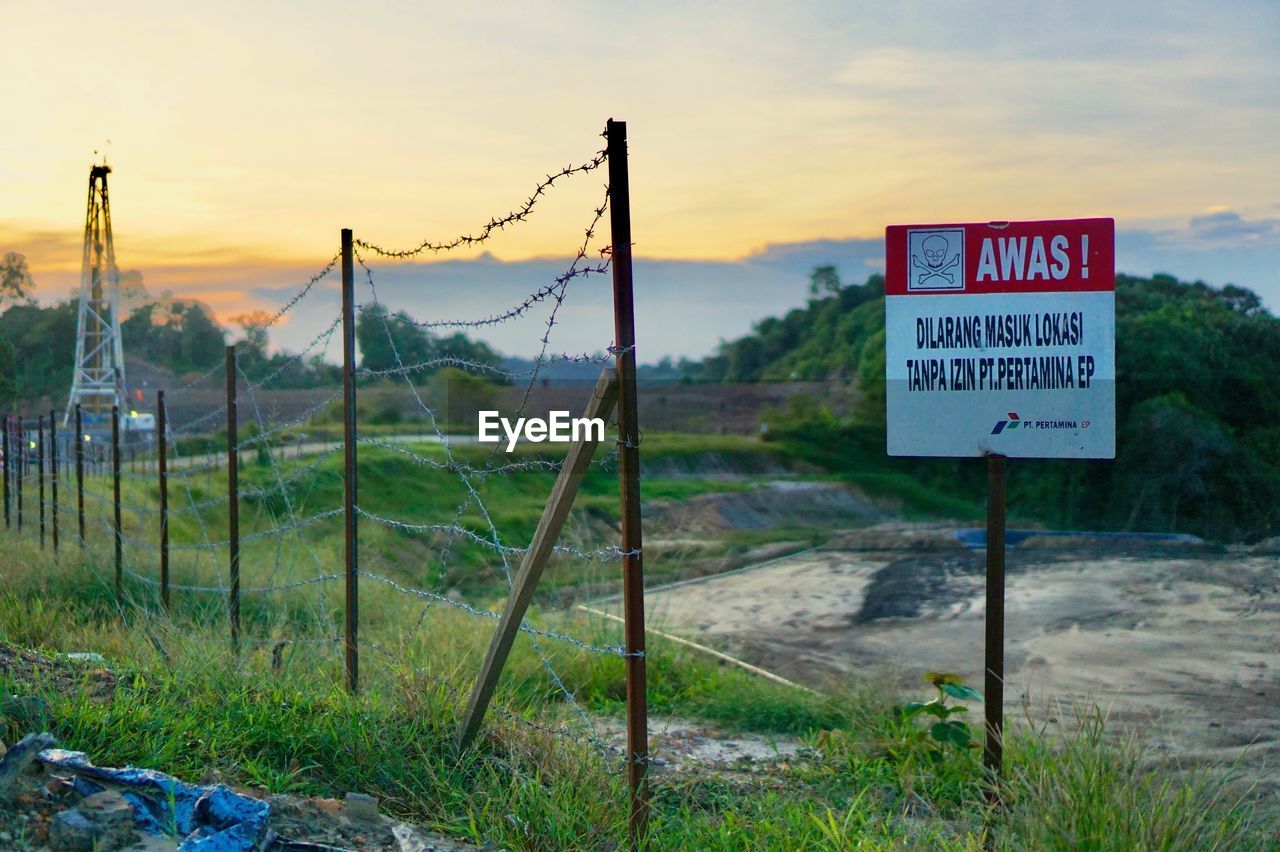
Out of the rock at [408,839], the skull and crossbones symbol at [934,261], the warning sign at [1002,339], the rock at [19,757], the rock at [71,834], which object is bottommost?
the rock at [408,839]

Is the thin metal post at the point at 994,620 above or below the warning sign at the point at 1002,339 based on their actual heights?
below

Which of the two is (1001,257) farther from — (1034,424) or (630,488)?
(630,488)

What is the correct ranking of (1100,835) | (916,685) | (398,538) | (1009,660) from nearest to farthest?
1. (1100,835)
2. (916,685)
3. (1009,660)
4. (398,538)

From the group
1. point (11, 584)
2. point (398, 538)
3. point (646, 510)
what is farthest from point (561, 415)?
point (646, 510)

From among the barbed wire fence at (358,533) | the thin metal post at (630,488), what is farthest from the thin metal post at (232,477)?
the thin metal post at (630,488)

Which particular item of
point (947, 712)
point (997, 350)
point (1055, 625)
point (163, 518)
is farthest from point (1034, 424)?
point (1055, 625)

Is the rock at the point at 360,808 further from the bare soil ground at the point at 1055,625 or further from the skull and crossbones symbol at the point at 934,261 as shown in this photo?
the bare soil ground at the point at 1055,625

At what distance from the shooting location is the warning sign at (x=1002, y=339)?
17.3 ft

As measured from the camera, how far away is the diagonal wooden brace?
14.1 ft

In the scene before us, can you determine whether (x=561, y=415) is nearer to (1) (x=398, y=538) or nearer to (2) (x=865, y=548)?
(1) (x=398, y=538)

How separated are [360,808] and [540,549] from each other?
1.16m

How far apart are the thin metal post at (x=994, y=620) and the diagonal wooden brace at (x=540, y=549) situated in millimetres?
1923

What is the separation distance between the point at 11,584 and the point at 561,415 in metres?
6.26

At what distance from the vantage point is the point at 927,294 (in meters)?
5.47
